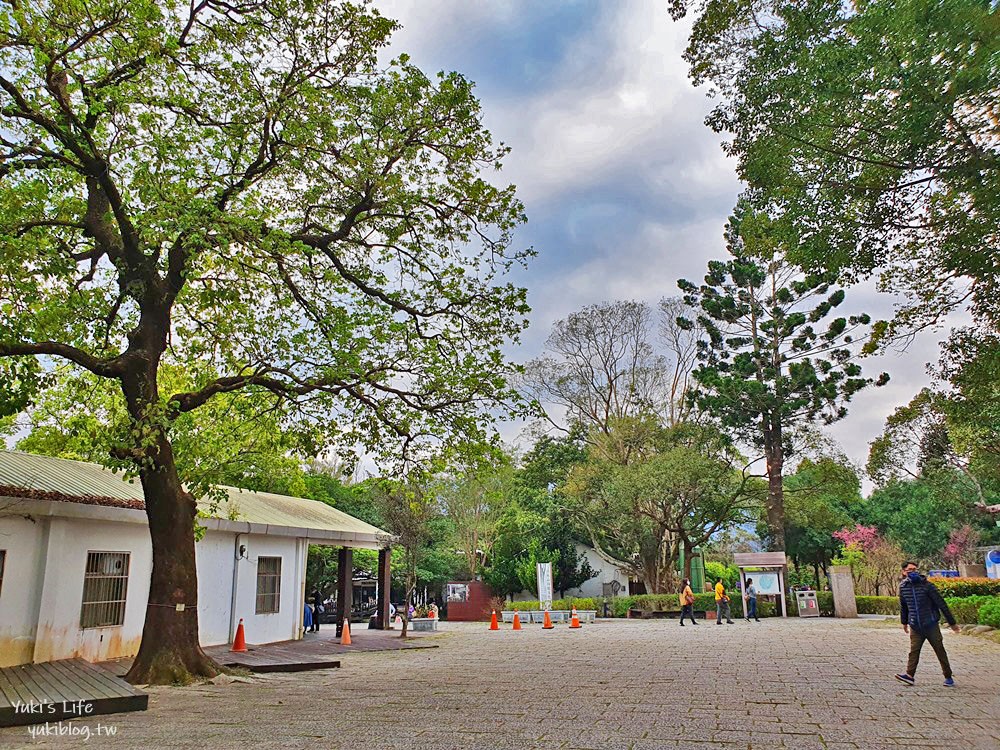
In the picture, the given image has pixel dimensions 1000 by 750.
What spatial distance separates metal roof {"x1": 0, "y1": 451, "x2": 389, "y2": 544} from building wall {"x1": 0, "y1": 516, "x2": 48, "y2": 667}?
635 mm

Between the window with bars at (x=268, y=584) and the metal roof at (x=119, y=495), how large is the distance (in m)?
0.96

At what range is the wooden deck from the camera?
22.8 ft

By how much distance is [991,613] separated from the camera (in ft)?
57.1

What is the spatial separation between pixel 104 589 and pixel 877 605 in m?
28.6

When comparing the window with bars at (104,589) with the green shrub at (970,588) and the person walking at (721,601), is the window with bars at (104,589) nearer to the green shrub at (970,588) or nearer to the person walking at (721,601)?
the person walking at (721,601)

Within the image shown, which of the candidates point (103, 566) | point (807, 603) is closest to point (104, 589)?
point (103, 566)

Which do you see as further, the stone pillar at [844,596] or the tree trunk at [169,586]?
the stone pillar at [844,596]

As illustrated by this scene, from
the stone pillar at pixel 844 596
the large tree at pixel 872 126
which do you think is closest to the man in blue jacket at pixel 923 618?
the large tree at pixel 872 126

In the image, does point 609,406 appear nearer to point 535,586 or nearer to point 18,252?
point 535,586

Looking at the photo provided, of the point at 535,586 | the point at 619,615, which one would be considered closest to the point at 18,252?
the point at 619,615

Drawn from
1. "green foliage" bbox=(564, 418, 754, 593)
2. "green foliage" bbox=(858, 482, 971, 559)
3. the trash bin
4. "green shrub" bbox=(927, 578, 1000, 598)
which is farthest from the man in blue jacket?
"green foliage" bbox=(858, 482, 971, 559)

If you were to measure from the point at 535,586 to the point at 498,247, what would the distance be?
89.0ft

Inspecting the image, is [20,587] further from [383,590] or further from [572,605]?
[572,605]

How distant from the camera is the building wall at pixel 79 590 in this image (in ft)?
36.6
